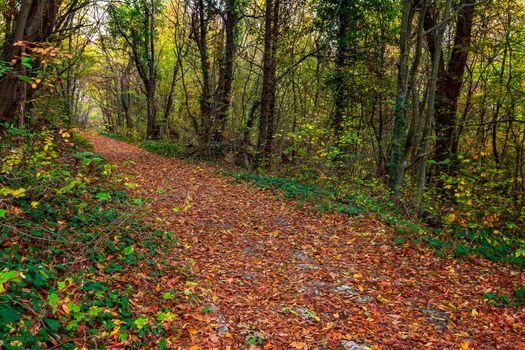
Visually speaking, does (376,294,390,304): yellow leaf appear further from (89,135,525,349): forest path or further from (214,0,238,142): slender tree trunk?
(214,0,238,142): slender tree trunk

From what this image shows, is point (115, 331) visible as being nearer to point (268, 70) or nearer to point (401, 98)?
point (401, 98)

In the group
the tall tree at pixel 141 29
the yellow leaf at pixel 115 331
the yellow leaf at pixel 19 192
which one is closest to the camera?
the yellow leaf at pixel 19 192

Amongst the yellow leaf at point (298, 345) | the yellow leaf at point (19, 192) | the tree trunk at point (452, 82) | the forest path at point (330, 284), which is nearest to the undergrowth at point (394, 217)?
the forest path at point (330, 284)

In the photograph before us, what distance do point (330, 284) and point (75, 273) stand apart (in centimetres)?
383

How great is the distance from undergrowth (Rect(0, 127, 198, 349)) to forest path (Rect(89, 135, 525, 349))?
2.09 feet

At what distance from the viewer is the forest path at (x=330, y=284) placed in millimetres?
4438

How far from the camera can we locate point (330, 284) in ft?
19.2

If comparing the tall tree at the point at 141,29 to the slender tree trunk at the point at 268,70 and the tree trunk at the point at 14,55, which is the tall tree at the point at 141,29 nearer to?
the slender tree trunk at the point at 268,70

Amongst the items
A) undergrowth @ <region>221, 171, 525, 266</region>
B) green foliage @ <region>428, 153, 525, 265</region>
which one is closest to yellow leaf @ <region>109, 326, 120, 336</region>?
undergrowth @ <region>221, 171, 525, 266</region>

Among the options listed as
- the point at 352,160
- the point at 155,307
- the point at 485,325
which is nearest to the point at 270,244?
the point at 155,307

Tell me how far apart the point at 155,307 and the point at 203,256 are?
209 centimetres

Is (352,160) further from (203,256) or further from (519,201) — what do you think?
(203,256)

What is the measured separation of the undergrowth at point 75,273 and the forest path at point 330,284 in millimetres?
637

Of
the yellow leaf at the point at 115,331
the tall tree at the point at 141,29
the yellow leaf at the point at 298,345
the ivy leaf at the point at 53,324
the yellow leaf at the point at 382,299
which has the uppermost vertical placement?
the tall tree at the point at 141,29
